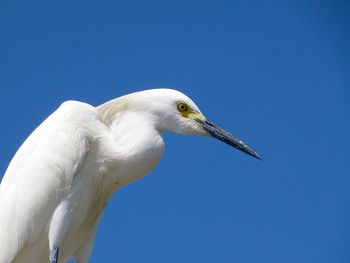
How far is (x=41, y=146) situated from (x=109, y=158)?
56 centimetres

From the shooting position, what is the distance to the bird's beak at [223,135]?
708cm

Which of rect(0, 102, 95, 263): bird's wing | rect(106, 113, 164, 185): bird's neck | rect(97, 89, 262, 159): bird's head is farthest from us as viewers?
rect(97, 89, 262, 159): bird's head

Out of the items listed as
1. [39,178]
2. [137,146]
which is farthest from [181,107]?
[39,178]

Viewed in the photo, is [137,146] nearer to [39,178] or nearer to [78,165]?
[78,165]

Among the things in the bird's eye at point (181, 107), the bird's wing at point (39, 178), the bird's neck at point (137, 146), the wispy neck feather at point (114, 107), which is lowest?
the bird's wing at point (39, 178)

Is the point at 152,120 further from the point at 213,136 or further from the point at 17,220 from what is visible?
the point at 17,220

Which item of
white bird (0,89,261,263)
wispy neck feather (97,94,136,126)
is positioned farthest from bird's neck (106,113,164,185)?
wispy neck feather (97,94,136,126)

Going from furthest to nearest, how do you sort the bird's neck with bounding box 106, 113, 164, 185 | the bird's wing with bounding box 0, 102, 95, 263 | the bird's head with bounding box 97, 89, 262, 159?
the bird's head with bounding box 97, 89, 262, 159
the bird's neck with bounding box 106, 113, 164, 185
the bird's wing with bounding box 0, 102, 95, 263

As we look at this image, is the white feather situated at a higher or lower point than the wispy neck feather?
lower

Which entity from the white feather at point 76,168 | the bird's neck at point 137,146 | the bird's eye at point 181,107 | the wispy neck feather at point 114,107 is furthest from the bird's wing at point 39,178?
the bird's eye at point 181,107

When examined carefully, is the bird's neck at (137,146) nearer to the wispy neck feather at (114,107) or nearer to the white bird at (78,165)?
the white bird at (78,165)

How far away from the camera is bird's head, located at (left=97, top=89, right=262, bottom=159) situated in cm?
695

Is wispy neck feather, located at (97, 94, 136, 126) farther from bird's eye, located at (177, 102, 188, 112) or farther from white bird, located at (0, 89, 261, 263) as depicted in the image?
bird's eye, located at (177, 102, 188, 112)

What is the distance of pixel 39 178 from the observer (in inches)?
260
